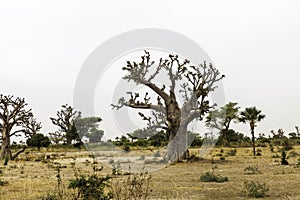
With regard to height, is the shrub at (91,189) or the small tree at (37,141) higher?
the small tree at (37,141)

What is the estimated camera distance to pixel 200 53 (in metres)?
28.0

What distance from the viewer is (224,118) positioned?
2520 inches

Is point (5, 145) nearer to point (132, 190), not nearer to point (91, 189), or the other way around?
point (132, 190)

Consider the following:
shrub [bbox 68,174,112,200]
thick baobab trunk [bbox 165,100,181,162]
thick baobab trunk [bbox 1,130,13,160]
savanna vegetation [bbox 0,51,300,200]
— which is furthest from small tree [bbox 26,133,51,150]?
shrub [bbox 68,174,112,200]

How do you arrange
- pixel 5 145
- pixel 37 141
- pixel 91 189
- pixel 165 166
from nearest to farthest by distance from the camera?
pixel 91 189
pixel 165 166
pixel 5 145
pixel 37 141

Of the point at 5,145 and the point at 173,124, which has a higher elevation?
the point at 173,124

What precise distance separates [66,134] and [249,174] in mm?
59675

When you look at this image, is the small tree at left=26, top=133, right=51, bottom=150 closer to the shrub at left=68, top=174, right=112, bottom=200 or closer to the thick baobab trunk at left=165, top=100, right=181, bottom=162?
the thick baobab trunk at left=165, top=100, right=181, bottom=162

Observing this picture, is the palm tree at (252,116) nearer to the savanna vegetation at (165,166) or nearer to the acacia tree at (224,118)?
the savanna vegetation at (165,166)

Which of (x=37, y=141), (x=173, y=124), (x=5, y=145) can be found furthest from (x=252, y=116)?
(x=37, y=141)

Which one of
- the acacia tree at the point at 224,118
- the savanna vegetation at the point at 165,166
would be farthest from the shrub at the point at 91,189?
the acacia tree at the point at 224,118

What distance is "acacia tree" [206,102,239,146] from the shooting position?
192 ft

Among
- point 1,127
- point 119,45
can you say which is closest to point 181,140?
point 119,45

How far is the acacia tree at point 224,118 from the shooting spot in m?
58.5
